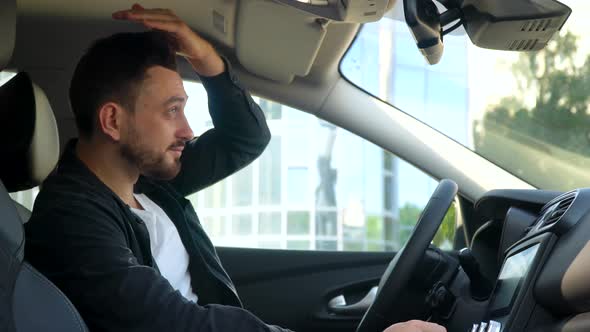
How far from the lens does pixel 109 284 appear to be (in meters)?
1.84

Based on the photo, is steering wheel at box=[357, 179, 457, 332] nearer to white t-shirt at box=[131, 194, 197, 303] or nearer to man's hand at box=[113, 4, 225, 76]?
white t-shirt at box=[131, 194, 197, 303]

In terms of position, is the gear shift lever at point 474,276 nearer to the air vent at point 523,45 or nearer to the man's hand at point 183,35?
the air vent at point 523,45

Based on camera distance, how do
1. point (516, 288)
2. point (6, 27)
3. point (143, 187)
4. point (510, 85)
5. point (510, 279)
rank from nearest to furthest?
point (516, 288), point (510, 279), point (6, 27), point (143, 187), point (510, 85)

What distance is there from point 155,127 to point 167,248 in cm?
32

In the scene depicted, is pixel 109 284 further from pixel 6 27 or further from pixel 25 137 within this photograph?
pixel 6 27

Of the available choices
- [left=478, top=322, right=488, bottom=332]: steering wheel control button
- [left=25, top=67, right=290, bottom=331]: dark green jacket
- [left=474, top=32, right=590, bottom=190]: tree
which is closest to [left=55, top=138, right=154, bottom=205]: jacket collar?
[left=25, top=67, right=290, bottom=331]: dark green jacket

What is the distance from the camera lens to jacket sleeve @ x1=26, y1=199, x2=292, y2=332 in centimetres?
183

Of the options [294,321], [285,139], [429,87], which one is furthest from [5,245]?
[285,139]

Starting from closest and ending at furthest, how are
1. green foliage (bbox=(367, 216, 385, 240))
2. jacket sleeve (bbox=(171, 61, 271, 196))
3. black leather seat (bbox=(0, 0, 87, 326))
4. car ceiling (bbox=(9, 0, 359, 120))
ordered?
1. black leather seat (bbox=(0, 0, 87, 326))
2. car ceiling (bbox=(9, 0, 359, 120))
3. jacket sleeve (bbox=(171, 61, 271, 196))
4. green foliage (bbox=(367, 216, 385, 240))

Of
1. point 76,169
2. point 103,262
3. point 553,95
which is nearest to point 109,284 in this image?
point 103,262

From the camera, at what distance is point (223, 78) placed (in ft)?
8.86

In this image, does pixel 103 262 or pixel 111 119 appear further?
pixel 111 119

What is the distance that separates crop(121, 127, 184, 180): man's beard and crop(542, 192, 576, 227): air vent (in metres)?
0.90

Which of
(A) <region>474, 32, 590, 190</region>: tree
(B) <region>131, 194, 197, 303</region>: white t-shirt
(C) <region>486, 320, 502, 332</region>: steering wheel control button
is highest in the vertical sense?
(C) <region>486, 320, 502, 332</region>: steering wheel control button
